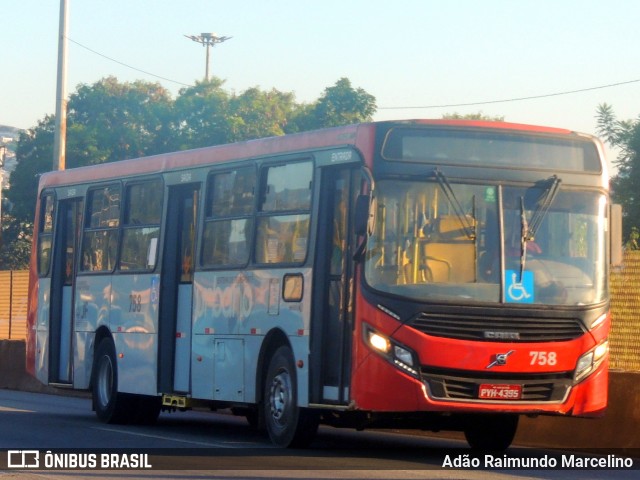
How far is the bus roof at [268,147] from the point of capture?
43.4 ft

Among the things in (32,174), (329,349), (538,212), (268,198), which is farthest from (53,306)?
(32,174)

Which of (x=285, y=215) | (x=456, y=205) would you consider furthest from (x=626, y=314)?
(x=285, y=215)

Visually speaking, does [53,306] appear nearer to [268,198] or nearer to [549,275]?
[268,198]

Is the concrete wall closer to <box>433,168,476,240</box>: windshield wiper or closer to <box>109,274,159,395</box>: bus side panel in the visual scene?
<box>433,168,476,240</box>: windshield wiper

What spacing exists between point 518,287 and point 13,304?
61.3 feet

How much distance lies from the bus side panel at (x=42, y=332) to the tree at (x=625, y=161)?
26.9 m

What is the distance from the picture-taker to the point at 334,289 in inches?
529

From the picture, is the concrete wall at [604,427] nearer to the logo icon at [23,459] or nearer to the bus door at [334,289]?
the bus door at [334,289]

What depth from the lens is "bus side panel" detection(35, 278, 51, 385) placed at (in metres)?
20.3

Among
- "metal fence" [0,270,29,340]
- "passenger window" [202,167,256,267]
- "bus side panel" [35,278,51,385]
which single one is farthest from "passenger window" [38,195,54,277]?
"metal fence" [0,270,29,340]

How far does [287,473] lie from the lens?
1158 cm

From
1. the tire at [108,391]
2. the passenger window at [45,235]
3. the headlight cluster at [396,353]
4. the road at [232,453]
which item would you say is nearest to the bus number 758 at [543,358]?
the road at [232,453]

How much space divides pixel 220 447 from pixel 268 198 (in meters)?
2.68

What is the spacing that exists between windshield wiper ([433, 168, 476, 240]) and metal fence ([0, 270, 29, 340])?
17525 mm
